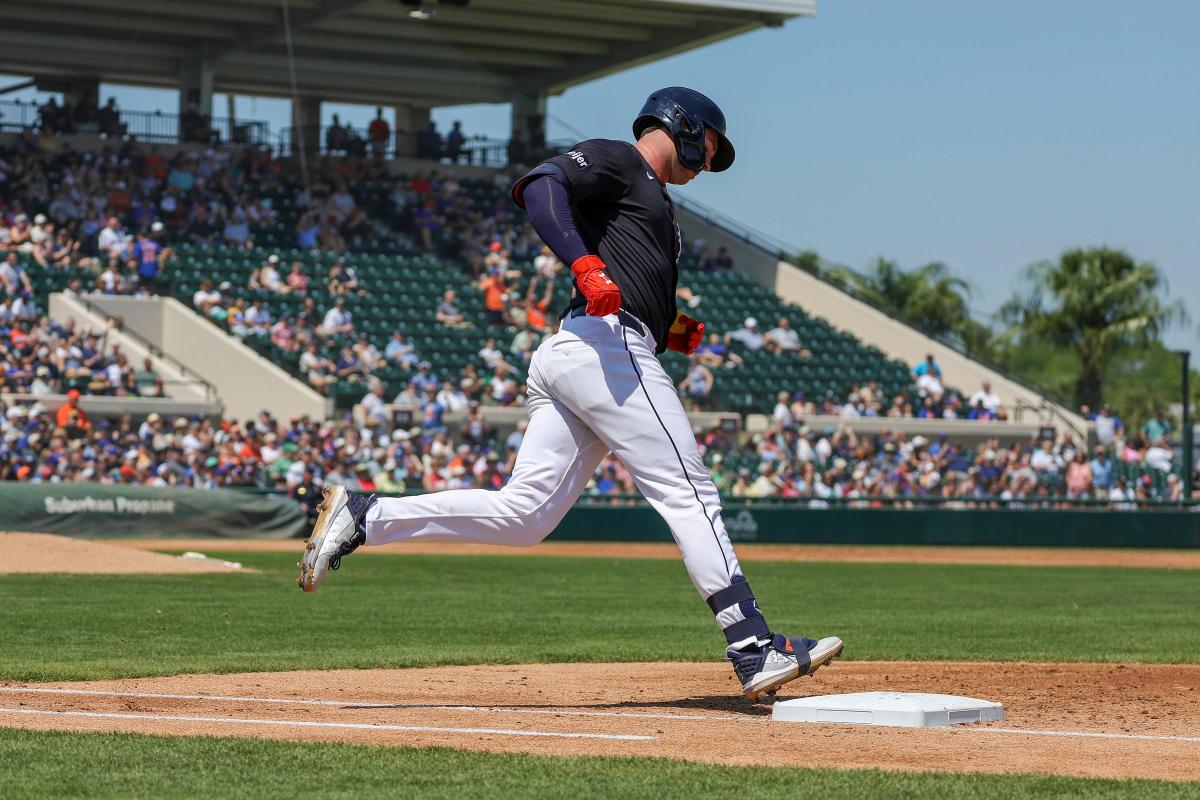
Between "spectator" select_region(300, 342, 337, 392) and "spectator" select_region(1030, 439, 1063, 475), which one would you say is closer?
"spectator" select_region(300, 342, 337, 392)

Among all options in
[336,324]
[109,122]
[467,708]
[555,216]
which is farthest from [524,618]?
Answer: [109,122]

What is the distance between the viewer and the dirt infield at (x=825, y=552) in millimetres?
25031

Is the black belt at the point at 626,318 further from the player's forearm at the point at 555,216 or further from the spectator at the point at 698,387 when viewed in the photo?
the spectator at the point at 698,387

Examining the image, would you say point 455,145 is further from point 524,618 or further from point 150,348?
point 524,618

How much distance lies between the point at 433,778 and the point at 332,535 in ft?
6.15

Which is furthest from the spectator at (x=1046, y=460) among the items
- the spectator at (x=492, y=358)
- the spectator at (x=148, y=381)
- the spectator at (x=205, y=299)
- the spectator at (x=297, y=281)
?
the spectator at (x=148, y=381)

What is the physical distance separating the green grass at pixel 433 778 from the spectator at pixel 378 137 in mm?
35725

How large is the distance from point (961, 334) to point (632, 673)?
47906mm

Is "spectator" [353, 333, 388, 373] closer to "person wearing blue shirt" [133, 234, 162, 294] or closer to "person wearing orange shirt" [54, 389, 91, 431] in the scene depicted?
"person wearing blue shirt" [133, 234, 162, 294]

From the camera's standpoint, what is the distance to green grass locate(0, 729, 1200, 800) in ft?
15.7

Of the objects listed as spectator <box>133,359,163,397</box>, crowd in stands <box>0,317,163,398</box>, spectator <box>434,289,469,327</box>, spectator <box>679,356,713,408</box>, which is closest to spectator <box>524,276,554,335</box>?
spectator <box>434,289,469,327</box>

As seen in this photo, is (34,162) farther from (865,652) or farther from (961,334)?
(961,334)

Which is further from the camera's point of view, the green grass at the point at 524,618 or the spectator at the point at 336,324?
the spectator at the point at 336,324

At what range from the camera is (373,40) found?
138ft
